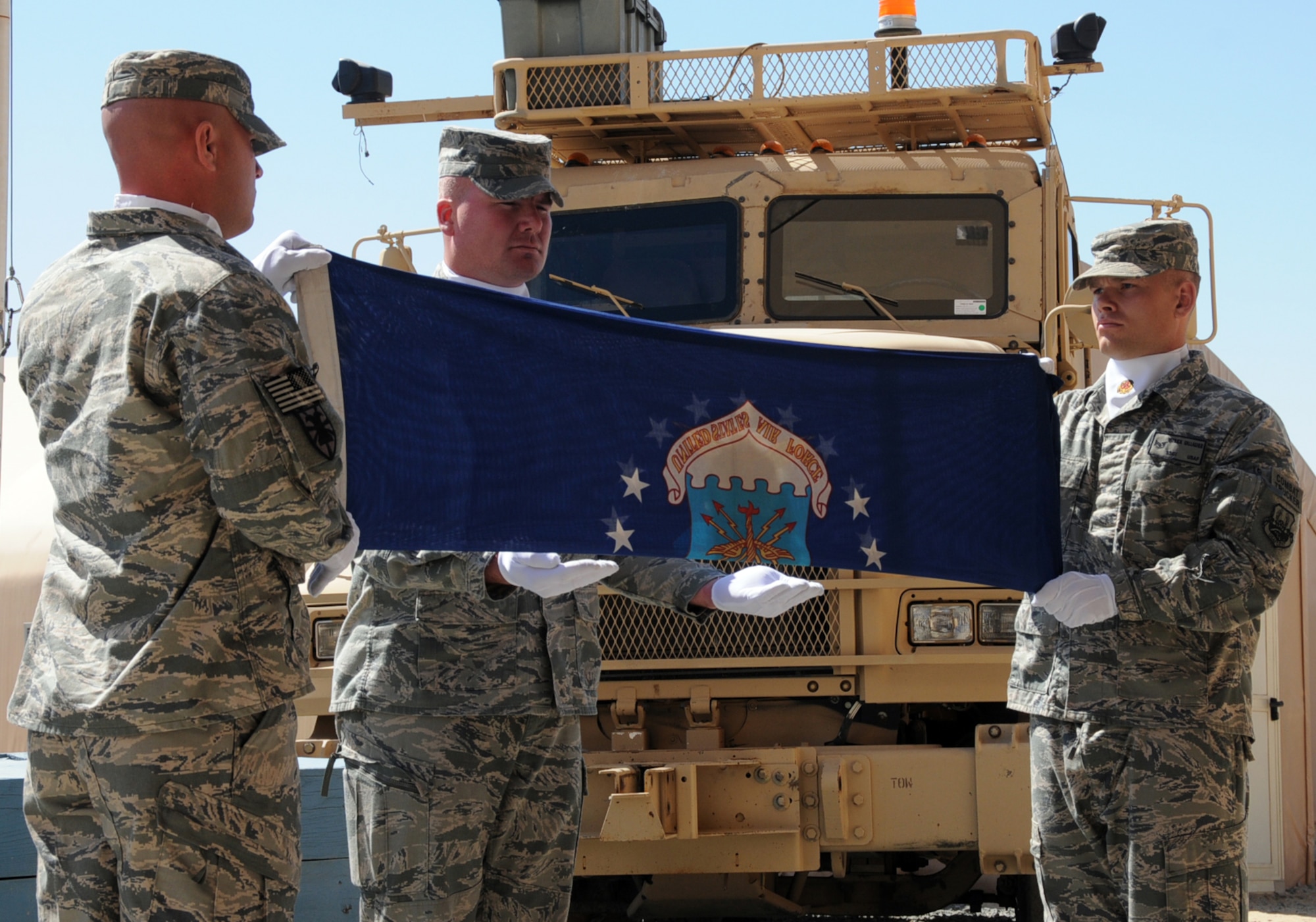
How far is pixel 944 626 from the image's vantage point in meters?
4.52

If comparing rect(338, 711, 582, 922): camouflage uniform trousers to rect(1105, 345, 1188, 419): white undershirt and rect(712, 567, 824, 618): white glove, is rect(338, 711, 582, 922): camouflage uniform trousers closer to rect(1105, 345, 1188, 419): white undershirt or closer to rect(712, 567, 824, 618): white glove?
rect(712, 567, 824, 618): white glove

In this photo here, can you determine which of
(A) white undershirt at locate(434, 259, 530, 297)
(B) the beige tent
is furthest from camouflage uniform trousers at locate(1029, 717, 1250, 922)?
(B) the beige tent

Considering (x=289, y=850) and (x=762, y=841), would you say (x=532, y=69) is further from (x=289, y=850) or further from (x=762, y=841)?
(x=289, y=850)

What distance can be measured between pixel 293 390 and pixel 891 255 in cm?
358

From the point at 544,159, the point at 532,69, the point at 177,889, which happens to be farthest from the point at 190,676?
the point at 532,69

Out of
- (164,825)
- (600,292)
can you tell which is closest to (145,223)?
(164,825)

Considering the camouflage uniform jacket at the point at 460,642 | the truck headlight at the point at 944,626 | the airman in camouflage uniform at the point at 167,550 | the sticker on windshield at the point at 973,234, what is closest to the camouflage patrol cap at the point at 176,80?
the airman in camouflage uniform at the point at 167,550

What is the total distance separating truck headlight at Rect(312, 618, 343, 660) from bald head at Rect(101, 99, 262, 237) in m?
2.27

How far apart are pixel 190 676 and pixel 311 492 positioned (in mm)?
348

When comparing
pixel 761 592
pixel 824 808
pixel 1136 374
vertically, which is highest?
pixel 1136 374

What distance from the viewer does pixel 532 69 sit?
19.6ft

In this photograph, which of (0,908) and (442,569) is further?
(0,908)

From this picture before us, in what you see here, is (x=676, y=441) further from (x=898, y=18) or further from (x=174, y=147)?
(x=898, y=18)

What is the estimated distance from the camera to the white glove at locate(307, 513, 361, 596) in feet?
8.52
